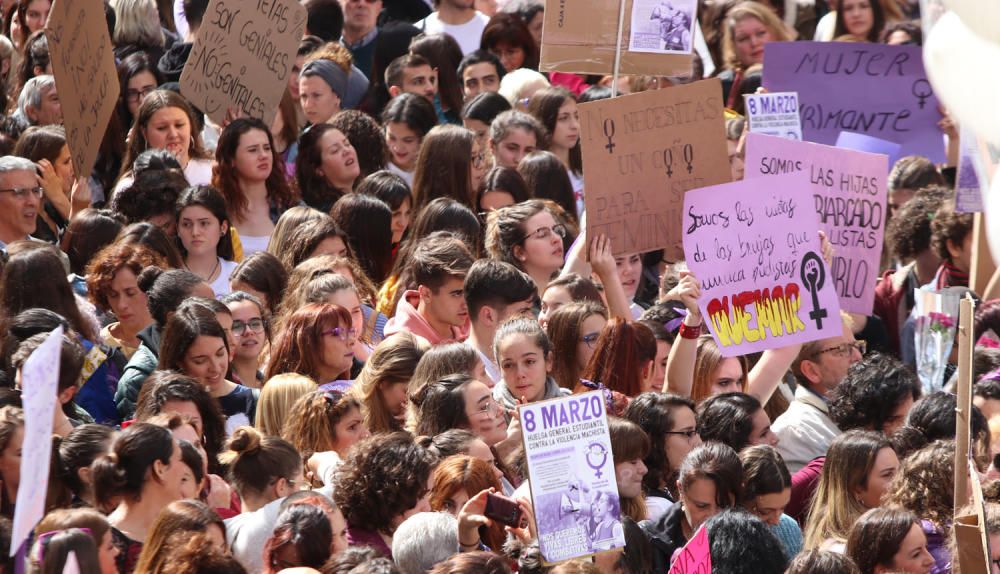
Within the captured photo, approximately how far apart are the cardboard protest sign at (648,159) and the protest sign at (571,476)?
2.83 m

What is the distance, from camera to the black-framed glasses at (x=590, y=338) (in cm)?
712

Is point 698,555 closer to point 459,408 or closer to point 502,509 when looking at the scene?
point 502,509

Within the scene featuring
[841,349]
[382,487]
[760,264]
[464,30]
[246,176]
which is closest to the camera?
[382,487]

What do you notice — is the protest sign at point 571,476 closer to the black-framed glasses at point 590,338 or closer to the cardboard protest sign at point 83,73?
the black-framed glasses at point 590,338

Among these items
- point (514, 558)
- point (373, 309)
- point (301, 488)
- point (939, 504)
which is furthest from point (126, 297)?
point (939, 504)

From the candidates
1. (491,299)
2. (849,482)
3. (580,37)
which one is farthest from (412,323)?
(580,37)

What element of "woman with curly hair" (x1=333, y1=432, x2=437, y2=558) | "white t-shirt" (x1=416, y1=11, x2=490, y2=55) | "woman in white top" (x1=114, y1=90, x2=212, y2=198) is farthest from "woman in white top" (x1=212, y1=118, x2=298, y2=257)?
"white t-shirt" (x1=416, y1=11, x2=490, y2=55)

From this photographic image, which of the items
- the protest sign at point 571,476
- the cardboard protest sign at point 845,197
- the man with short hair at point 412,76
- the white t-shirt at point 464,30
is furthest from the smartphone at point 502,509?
the white t-shirt at point 464,30

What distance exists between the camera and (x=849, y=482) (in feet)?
20.6

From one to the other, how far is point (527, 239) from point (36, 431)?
439cm

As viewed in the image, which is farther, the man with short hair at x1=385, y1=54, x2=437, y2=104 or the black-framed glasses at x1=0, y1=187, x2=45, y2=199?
the man with short hair at x1=385, y1=54, x2=437, y2=104

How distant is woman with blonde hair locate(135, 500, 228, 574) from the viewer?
4711 mm

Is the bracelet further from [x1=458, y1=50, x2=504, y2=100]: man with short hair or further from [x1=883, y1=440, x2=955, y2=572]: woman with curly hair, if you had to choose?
[x1=458, y1=50, x2=504, y2=100]: man with short hair

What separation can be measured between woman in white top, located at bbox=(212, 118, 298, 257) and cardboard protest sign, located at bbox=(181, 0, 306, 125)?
0.54m
